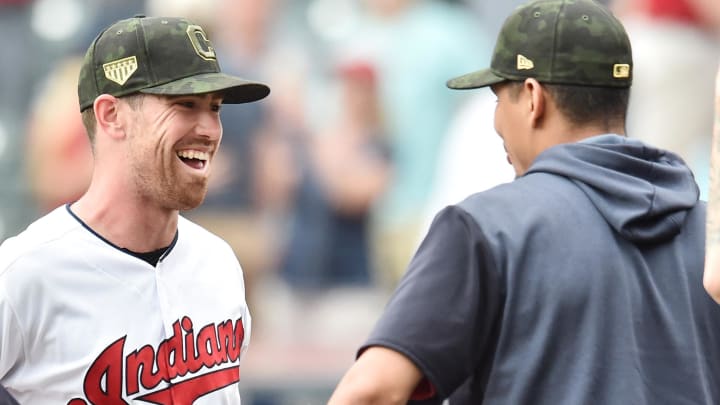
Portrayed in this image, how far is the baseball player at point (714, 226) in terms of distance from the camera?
2.55 metres

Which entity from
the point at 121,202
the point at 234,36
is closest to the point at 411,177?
the point at 234,36

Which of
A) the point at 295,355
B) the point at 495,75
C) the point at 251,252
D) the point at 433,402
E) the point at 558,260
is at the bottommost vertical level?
the point at 295,355

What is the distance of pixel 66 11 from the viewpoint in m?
8.97

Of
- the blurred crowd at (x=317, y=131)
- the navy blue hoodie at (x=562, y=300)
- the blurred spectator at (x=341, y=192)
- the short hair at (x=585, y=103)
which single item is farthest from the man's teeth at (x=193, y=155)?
the blurred spectator at (x=341, y=192)

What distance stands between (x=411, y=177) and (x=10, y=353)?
18.9 ft

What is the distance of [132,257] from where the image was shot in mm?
3453

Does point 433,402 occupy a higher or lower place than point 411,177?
higher

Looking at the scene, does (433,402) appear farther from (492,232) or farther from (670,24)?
(670,24)

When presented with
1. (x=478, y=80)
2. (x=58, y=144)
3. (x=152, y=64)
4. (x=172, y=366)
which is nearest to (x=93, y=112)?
(x=152, y=64)

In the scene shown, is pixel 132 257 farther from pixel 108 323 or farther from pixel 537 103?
pixel 537 103

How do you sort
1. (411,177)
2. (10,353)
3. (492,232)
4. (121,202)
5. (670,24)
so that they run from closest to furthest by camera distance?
(492,232), (10,353), (121,202), (670,24), (411,177)

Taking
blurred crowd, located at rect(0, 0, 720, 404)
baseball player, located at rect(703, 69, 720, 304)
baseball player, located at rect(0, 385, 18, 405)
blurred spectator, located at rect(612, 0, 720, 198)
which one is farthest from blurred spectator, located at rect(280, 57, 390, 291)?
baseball player, located at rect(703, 69, 720, 304)

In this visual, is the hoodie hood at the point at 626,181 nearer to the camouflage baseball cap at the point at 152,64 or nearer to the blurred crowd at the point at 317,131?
the camouflage baseball cap at the point at 152,64

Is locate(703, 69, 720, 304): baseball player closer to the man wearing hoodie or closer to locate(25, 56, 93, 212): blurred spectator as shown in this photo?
the man wearing hoodie
